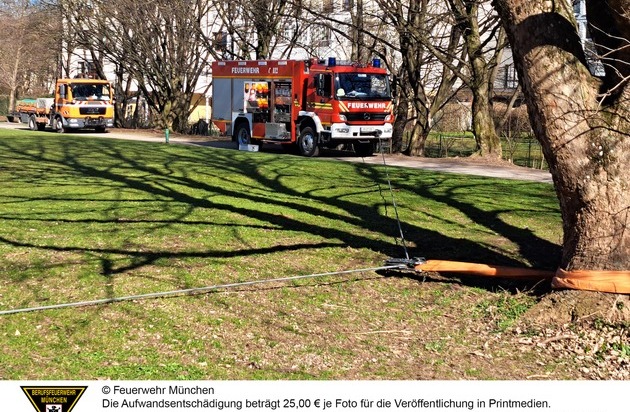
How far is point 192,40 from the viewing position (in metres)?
40.1

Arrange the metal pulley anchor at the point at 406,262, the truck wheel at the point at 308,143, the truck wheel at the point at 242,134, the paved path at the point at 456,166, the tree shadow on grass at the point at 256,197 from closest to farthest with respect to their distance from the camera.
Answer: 1. the metal pulley anchor at the point at 406,262
2. the tree shadow on grass at the point at 256,197
3. the paved path at the point at 456,166
4. the truck wheel at the point at 308,143
5. the truck wheel at the point at 242,134

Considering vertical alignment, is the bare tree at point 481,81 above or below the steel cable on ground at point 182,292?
above

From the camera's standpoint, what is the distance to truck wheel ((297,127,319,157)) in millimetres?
26064

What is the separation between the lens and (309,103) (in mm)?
26234

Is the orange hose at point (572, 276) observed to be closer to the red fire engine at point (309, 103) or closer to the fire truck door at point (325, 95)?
the red fire engine at point (309, 103)

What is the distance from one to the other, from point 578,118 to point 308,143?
19.5m

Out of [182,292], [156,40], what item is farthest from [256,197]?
[156,40]

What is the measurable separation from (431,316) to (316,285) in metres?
1.24

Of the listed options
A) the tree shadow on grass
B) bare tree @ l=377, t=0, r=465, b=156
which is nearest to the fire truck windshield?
bare tree @ l=377, t=0, r=465, b=156

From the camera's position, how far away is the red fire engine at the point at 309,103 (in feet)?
82.9

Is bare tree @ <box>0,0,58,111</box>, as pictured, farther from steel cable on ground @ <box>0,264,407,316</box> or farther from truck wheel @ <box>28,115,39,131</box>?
steel cable on ground @ <box>0,264,407,316</box>

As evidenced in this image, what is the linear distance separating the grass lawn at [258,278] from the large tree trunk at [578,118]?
101 centimetres
